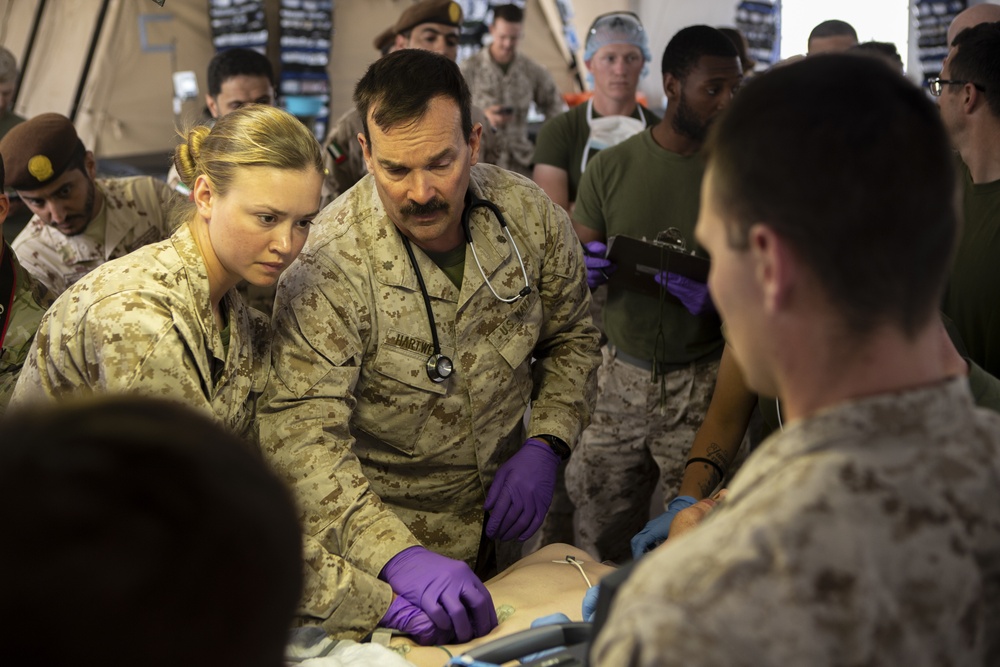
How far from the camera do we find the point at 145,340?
175cm

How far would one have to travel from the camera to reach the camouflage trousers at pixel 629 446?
3166 mm

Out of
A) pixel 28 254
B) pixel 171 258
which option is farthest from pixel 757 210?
pixel 28 254

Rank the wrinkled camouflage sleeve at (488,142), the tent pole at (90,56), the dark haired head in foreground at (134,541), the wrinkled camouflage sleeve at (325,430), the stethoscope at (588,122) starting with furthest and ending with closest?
the tent pole at (90,56) < the wrinkled camouflage sleeve at (488,142) < the stethoscope at (588,122) < the wrinkled camouflage sleeve at (325,430) < the dark haired head in foreground at (134,541)

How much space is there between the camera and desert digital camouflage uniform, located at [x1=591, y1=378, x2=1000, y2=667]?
75 cm

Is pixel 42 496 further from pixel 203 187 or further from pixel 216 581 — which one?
pixel 203 187

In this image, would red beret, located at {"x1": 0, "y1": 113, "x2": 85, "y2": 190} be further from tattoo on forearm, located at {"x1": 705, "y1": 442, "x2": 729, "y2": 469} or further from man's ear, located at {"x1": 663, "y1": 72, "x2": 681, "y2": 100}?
tattoo on forearm, located at {"x1": 705, "y1": 442, "x2": 729, "y2": 469}

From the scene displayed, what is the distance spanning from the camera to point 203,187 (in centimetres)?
198

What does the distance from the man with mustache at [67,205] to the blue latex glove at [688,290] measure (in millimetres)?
1590

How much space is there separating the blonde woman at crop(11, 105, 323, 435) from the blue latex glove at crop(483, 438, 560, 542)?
0.59 metres

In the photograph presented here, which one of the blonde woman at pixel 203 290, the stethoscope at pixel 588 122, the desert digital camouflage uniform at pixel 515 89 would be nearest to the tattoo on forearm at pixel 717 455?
the blonde woman at pixel 203 290

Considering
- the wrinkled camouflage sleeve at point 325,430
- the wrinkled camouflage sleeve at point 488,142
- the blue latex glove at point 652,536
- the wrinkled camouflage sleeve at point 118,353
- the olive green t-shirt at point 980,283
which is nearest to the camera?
the wrinkled camouflage sleeve at point 118,353

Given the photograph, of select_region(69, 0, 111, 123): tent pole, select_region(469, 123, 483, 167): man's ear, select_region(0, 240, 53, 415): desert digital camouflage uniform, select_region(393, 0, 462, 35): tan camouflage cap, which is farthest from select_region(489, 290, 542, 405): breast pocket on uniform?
select_region(69, 0, 111, 123): tent pole

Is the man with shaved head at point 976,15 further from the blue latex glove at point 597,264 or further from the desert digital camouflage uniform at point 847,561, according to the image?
the desert digital camouflage uniform at point 847,561

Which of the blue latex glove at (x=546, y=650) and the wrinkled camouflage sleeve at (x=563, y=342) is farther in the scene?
the wrinkled camouflage sleeve at (x=563, y=342)
